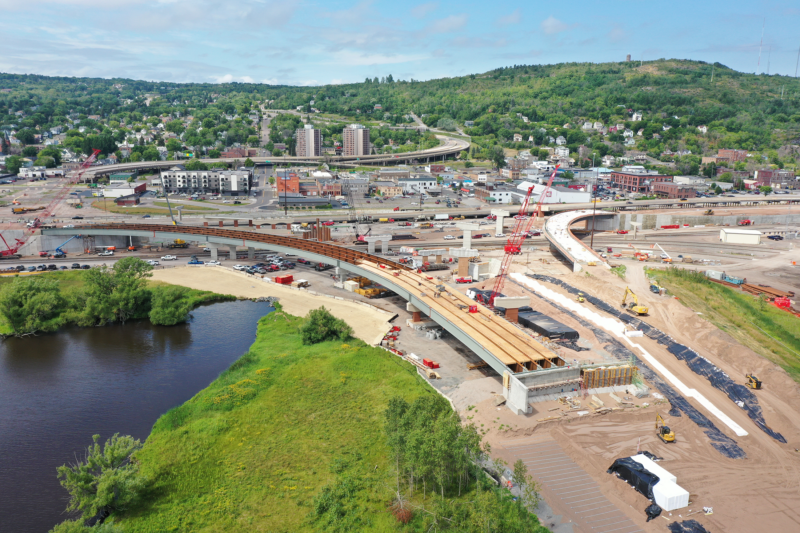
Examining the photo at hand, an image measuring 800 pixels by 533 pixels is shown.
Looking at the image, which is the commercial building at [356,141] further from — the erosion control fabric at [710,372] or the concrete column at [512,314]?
the erosion control fabric at [710,372]

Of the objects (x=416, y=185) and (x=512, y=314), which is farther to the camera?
(x=416, y=185)

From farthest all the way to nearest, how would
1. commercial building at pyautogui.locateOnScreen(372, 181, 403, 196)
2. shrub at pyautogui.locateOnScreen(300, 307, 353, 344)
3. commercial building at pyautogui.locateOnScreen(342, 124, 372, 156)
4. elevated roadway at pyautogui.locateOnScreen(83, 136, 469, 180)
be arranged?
commercial building at pyautogui.locateOnScreen(342, 124, 372, 156), elevated roadway at pyautogui.locateOnScreen(83, 136, 469, 180), commercial building at pyautogui.locateOnScreen(372, 181, 403, 196), shrub at pyautogui.locateOnScreen(300, 307, 353, 344)

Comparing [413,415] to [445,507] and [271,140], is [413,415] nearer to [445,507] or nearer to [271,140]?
[445,507]

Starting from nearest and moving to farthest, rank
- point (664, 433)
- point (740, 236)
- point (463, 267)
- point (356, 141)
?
1. point (664, 433)
2. point (463, 267)
3. point (740, 236)
4. point (356, 141)

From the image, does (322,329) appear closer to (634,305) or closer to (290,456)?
(290,456)

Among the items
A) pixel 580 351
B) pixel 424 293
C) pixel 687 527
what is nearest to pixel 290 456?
pixel 687 527

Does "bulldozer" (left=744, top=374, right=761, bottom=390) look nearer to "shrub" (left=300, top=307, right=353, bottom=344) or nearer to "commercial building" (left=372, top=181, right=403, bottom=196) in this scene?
"shrub" (left=300, top=307, right=353, bottom=344)

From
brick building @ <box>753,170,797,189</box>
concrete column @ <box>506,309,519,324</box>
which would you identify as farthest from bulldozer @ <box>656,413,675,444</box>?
brick building @ <box>753,170,797,189</box>
